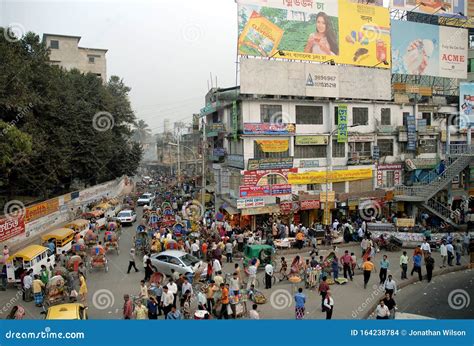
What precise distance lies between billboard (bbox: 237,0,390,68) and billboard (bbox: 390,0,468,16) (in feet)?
7.81

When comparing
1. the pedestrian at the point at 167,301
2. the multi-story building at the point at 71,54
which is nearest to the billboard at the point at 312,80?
the pedestrian at the point at 167,301

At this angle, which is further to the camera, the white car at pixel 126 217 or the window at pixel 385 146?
the window at pixel 385 146

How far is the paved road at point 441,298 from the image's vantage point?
1362 cm

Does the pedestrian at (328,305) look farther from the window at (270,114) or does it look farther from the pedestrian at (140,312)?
the window at (270,114)

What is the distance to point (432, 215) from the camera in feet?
93.8

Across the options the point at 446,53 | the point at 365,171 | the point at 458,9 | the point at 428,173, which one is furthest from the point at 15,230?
the point at 458,9

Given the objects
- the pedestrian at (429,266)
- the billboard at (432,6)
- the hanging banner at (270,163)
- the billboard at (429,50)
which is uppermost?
Result: the billboard at (432,6)

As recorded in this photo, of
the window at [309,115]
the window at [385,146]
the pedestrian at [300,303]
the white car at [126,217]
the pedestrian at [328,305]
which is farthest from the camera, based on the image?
the window at [385,146]

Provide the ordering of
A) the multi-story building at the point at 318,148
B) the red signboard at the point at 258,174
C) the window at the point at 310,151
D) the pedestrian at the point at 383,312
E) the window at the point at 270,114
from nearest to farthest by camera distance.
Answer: the pedestrian at the point at 383,312 < the red signboard at the point at 258,174 < the multi-story building at the point at 318,148 < the window at the point at 270,114 < the window at the point at 310,151

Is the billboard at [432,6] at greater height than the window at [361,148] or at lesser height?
greater

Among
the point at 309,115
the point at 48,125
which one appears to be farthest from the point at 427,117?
the point at 48,125

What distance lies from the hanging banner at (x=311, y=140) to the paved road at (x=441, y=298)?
13110 millimetres

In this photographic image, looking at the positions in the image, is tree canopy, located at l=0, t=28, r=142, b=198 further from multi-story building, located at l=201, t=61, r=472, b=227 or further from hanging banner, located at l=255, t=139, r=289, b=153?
hanging banner, located at l=255, t=139, r=289, b=153

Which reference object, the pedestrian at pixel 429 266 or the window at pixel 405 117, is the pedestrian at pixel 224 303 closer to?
the pedestrian at pixel 429 266
